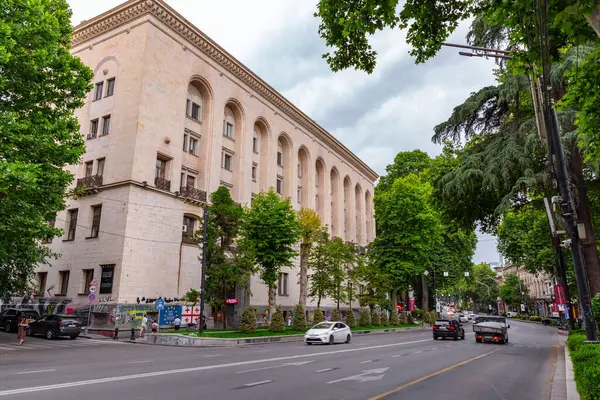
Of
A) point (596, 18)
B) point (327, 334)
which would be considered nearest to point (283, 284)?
point (327, 334)

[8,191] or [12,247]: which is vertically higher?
[8,191]

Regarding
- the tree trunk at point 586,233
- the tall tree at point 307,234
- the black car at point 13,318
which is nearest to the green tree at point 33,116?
the black car at point 13,318

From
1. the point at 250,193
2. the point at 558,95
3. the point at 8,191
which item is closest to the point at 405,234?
the point at 250,193

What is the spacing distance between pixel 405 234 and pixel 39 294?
3588 cm

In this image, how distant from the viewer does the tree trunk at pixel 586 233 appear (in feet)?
64.6

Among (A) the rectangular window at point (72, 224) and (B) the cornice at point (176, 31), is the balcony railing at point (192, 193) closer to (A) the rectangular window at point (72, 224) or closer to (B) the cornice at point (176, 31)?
(A) the rectangular window at point (72, 224)

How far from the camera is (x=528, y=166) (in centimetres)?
1872

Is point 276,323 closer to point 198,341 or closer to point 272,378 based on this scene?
point 198,341

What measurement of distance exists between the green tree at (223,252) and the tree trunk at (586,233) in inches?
746

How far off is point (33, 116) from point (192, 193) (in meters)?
14.5

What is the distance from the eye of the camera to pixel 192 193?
1260 inches

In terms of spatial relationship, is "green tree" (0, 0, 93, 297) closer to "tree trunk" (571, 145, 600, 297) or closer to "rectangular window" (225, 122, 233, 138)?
"rectangular window" (225, 122, 233, 138)

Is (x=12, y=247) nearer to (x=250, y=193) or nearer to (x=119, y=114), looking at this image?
(x=119, y=114)

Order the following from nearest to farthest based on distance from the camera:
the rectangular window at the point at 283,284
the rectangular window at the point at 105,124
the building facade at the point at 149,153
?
the building facade at the point at 149,153
the rectangular window at the point at 105,124
the rectangular window at the point at 283,284
